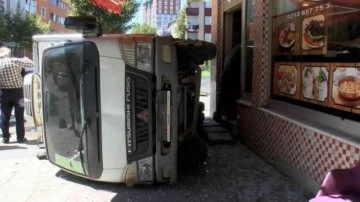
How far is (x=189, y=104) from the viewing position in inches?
226

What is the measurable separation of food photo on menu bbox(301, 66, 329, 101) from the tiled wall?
A: 390 millimetres

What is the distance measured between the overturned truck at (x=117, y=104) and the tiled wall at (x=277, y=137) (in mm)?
1438

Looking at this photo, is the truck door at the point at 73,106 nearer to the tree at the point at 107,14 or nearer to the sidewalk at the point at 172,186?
the sidewalk at the point at 172,186

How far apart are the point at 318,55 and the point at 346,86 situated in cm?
68

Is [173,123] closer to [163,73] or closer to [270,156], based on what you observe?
[163,73]

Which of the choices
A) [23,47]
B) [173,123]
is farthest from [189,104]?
[23,47]

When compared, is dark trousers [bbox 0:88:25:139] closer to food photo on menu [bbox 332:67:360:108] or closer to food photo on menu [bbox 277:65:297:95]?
food photo on menu [bbox 277:65:297:95]

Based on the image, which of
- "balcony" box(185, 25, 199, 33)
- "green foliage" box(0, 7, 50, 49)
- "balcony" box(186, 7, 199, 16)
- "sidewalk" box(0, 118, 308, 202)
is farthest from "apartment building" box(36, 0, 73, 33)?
"sidewalk" box(0, 118, 308, 202)

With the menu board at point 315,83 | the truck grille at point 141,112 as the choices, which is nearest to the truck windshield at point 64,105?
the truck grille at point 141,112

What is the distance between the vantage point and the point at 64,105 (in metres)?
4.97

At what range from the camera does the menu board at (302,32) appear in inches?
194

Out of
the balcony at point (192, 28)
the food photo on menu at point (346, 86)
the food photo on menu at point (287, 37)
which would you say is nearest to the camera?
the food photo on menu at point (346, 86)

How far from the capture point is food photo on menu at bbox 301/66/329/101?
4.84 m

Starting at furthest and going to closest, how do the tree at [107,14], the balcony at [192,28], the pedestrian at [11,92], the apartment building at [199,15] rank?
the apartment building at [199,15]
the balcony at [192,28]
the tree at [107,14]
the pedestrian at [11,92]
